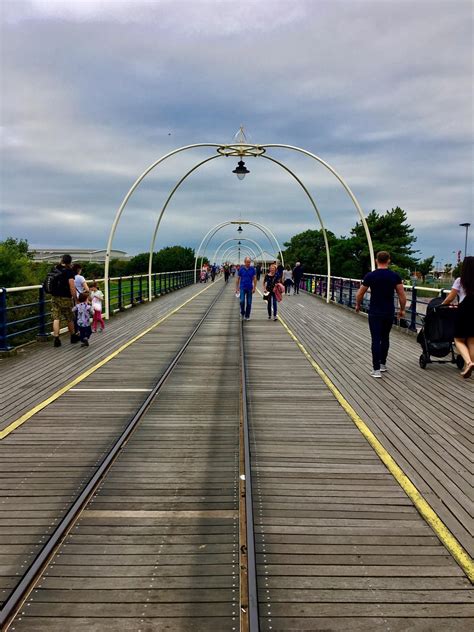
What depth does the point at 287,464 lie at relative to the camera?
515 centimetres

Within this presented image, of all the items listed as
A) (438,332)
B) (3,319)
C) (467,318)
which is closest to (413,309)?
(438,332)

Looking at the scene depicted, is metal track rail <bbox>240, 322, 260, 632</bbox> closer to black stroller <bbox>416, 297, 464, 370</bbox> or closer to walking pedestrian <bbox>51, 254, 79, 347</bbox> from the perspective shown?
black stroller <bbox>416, 297, 464, 370</bbox>

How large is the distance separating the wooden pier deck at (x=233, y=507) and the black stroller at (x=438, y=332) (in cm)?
94

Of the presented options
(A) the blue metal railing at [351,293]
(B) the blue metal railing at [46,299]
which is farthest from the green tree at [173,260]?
(A) the blue metal railing at [351,293]

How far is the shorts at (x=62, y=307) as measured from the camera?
464 inches

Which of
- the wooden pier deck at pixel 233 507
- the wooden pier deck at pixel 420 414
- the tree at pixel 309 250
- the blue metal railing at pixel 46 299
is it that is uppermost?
the tree at pixel 309 250

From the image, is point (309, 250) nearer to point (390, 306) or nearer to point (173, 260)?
point (173, 260)

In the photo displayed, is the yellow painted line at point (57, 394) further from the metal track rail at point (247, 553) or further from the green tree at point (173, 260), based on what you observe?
the green tree at point (173, 260)

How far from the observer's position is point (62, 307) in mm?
11930

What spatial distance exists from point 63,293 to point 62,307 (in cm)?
45

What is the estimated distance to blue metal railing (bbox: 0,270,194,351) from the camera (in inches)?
416

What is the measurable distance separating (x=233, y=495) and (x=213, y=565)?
1047 millimetres

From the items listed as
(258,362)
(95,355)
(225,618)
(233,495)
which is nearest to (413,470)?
(233,495)

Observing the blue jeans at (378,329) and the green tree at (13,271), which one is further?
the green tree at (13,271)
